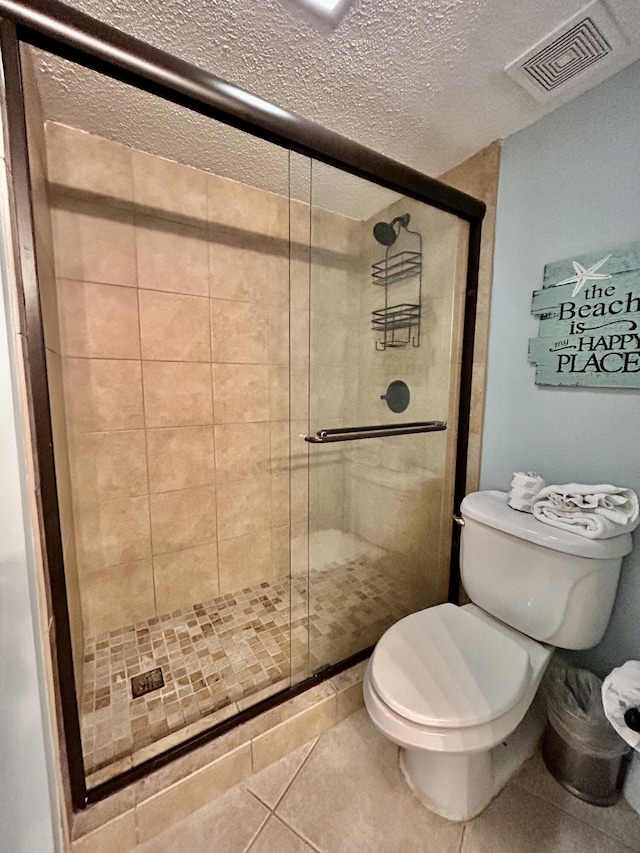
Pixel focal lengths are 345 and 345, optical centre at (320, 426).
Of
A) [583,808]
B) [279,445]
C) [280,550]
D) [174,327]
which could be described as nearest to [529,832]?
[583,808]

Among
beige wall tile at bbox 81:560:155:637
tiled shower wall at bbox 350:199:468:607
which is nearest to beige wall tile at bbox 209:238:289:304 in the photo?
tiled shower wall at bbox 350:199:468:607

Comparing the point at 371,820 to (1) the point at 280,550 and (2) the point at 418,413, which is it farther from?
(2) the point at 418,413

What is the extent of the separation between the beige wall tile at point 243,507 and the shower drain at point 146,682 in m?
0.57

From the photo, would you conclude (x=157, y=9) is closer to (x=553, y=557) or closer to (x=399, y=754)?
(x=553, y=557)

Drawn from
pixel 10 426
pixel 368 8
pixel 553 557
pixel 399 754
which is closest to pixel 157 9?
pixel 368 8

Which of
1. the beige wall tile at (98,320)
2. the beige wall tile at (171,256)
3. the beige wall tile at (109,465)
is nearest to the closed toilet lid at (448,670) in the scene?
the beige wall tile at (109,465)

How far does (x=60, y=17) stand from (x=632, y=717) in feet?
6.14

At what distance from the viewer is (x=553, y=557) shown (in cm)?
97

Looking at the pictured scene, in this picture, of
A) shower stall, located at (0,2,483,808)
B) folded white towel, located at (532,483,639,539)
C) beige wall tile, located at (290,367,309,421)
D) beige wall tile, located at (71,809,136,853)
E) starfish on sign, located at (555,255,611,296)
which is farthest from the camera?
beige wall tile, located at (290,367,309,421)

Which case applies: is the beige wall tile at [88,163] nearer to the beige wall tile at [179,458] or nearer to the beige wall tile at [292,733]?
the beige wall tile at [179,458]

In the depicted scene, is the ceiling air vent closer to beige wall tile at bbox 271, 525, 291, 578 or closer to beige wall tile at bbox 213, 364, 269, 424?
beige wall tile at bbox 213, 364, 269, 424

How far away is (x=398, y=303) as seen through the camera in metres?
1.49

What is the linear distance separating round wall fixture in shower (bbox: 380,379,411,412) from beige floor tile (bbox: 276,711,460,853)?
1165 mm

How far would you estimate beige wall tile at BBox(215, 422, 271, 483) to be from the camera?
164 centimetres
